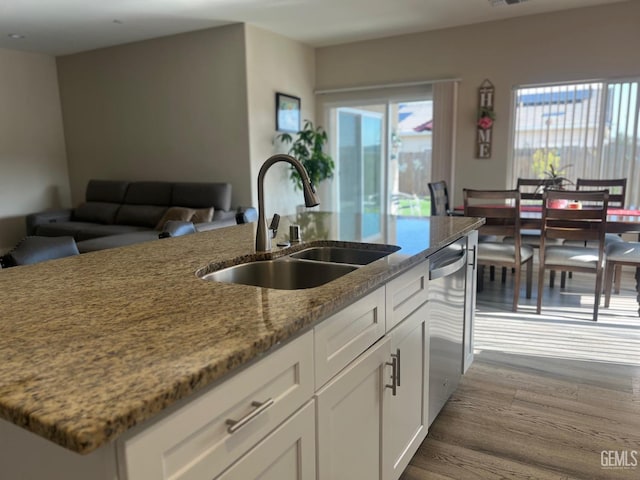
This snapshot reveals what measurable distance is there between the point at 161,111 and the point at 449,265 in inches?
196

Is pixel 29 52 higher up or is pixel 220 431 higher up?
pixel 29 52

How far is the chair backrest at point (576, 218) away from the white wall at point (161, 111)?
319cm

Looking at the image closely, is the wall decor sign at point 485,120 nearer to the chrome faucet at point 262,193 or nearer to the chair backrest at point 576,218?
the chair backrest at point 576,218

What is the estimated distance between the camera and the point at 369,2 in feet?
15.1

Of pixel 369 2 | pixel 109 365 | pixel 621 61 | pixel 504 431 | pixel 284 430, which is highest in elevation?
pixel 369 2

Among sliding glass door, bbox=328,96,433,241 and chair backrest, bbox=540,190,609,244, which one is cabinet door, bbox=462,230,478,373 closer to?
chair backrest, bbox=540,190,609,244

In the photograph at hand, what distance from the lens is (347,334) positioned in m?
1.32

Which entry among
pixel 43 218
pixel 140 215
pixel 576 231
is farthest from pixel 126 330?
pixel 43 218

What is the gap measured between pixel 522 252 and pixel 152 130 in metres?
4.63

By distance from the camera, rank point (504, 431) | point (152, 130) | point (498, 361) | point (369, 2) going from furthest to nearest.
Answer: point (152, 130) → point (369, 2) → point (498, 361) → point (504, 431)

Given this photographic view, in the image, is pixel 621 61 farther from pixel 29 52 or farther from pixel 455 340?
pixel 29 52

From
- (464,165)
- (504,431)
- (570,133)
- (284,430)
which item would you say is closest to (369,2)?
(464,165)

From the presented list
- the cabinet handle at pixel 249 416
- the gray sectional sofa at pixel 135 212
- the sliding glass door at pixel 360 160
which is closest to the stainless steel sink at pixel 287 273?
the cabinet handle at pixel 249 416

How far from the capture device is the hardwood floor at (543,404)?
200 cm
